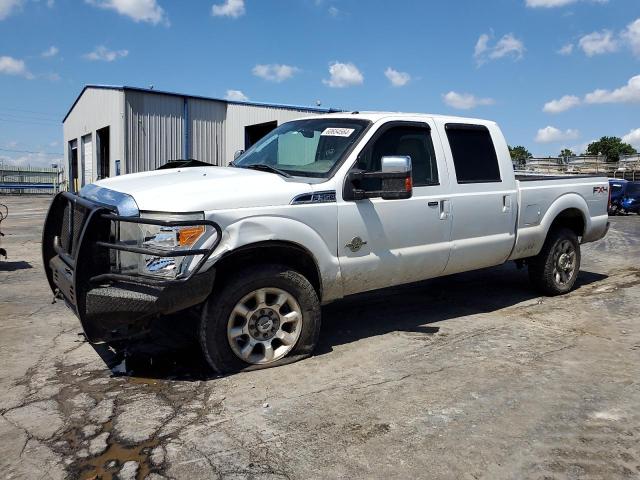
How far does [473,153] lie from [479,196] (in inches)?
18.5

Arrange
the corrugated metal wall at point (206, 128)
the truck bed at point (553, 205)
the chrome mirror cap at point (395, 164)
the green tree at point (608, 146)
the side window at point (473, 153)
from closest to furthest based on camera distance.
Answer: the chrome mirror cap at point (395, 164) < the side window at point (473, 153) < the truck bed at point (553, 205) < the corrugated metal wall at point (206, 128) < the green tree at point (608, 146)

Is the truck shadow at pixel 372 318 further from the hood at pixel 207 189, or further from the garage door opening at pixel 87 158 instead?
the garage door opening at pixel 87 158

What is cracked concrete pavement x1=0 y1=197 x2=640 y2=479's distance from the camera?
2.98 meters

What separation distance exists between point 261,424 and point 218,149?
2146 cm

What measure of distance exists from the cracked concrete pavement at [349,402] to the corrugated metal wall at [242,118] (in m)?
16.8

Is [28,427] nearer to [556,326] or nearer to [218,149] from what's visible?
[556,326]

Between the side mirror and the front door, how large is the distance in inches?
2.7

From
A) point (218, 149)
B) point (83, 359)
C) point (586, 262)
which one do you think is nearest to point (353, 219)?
point (83, 359)

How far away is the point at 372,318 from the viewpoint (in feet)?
19.0

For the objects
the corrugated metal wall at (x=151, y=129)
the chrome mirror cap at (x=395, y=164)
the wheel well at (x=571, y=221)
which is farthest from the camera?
the corrugated metal wall at (x=151, y=129)

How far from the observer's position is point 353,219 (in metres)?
4.55

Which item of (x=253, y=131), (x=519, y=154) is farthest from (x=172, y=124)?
(x=519, y=154)

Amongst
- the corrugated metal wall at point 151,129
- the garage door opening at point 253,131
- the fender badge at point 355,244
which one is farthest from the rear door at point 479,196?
the corrugated metal wall at point 151,129

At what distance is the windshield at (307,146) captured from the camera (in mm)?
4746
